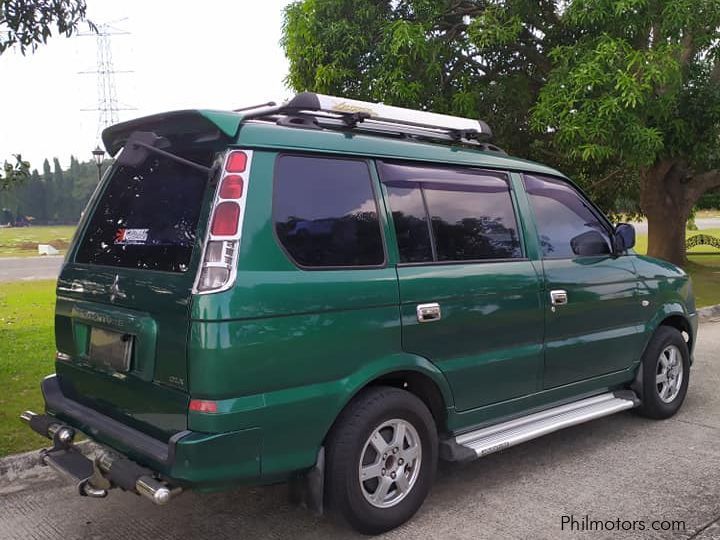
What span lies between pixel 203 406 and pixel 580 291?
8.73 feet

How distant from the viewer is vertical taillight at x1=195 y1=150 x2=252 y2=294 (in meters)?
2.81

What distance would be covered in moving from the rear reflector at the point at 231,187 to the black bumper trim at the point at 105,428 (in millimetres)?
1027

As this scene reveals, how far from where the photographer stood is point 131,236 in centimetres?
341

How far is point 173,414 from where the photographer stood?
288 cm

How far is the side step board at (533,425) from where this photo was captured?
361cm

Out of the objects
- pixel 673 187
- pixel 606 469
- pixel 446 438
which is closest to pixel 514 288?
pixel 446 438

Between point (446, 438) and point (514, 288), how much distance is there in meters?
0.96

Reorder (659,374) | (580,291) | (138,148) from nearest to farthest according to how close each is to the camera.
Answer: (138,148) → (580,291) → (659,374)

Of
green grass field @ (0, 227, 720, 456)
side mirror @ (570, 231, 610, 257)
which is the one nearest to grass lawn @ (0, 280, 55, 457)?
green grass field @ (0, 227, 720, 456)

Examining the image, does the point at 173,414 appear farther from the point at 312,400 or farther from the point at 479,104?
the point at 479,104

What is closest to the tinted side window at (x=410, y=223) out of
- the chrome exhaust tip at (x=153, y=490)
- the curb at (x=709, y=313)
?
the chrome exhaust tip at (x=153, y=490)

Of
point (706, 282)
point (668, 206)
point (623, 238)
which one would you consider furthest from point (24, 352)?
point (668, 206)

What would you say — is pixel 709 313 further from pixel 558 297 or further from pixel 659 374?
pixel 558 297

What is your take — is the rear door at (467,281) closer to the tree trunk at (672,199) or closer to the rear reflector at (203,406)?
the rear reflector at (203,406)
